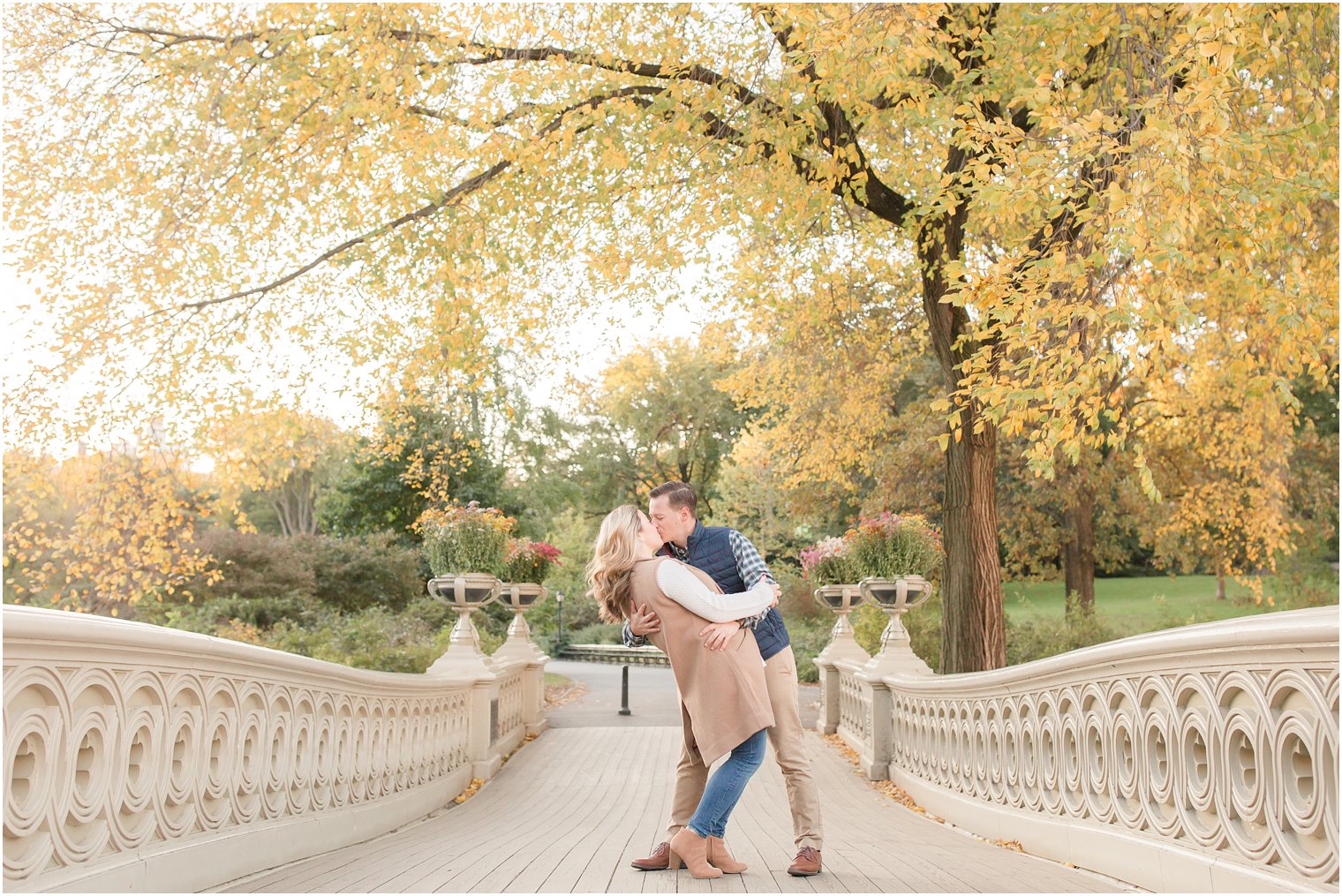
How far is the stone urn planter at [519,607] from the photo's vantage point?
12.9m

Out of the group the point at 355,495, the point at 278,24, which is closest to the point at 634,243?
the point at 278,24

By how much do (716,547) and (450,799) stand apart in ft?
17.9

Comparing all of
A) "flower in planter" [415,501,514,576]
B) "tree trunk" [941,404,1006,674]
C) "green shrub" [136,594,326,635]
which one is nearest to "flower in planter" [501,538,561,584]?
"flower in planter" [415,501,514,576]

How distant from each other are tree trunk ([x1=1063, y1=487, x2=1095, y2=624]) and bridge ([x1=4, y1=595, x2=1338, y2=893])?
1581 centimetres

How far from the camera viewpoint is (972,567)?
35.0ft

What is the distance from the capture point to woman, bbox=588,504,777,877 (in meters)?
4.52

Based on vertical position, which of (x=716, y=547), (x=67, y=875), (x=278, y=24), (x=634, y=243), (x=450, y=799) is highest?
(x=278, y=24)

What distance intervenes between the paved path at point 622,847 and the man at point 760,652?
0.21 metres

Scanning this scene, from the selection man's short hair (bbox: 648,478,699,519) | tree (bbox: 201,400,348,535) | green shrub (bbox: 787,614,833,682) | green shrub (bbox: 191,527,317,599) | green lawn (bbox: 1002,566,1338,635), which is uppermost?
tree (bbox: 201,400,348,535)

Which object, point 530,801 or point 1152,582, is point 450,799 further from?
point 1152,582

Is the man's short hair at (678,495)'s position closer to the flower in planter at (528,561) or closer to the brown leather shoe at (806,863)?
the brown leather shoe at (806,863)

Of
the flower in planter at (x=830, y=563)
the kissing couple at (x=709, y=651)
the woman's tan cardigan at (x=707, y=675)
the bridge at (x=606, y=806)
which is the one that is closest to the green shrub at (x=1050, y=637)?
the flower in planter at (x=830, y=563)

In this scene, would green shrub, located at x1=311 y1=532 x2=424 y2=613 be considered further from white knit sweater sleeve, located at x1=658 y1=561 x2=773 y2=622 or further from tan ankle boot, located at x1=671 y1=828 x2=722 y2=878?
white knit sweater sleeve, located at x1=658 y1=561 x2=773 y2=622

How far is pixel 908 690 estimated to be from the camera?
29.8 feet
